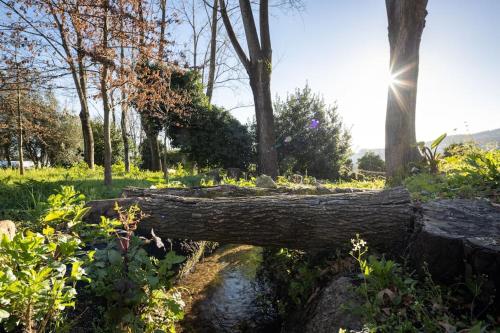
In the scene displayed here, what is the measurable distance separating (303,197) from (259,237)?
0.68 metres

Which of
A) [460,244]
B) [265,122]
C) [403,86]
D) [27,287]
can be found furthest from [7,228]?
[265,122]

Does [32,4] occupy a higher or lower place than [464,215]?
higher

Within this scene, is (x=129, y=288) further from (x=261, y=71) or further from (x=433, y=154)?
(x=261, y=71)

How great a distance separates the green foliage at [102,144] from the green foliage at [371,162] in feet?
55.1

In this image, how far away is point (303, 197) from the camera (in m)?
3.42

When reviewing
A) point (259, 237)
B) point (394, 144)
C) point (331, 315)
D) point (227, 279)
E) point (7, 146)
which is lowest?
point (227, 279)

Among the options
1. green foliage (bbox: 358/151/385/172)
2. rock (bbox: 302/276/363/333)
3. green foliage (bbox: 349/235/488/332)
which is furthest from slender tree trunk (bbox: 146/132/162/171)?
green foliage (bbox: 358/151/385/172)

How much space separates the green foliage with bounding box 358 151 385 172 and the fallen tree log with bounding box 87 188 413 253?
1769 cm

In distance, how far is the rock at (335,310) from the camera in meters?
2.25

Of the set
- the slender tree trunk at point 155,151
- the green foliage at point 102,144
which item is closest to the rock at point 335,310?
the slender tree trunk at point 155,151

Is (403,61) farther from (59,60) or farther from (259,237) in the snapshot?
(59,60)

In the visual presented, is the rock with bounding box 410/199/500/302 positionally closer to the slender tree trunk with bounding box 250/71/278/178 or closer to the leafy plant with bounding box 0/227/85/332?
the leafy plant with bounding box 0/227/85/332

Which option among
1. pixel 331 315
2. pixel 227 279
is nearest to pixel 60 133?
pixel 227 279

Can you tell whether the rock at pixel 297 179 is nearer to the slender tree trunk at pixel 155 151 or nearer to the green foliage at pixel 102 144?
the slender tree trunk at pixel 155 151
